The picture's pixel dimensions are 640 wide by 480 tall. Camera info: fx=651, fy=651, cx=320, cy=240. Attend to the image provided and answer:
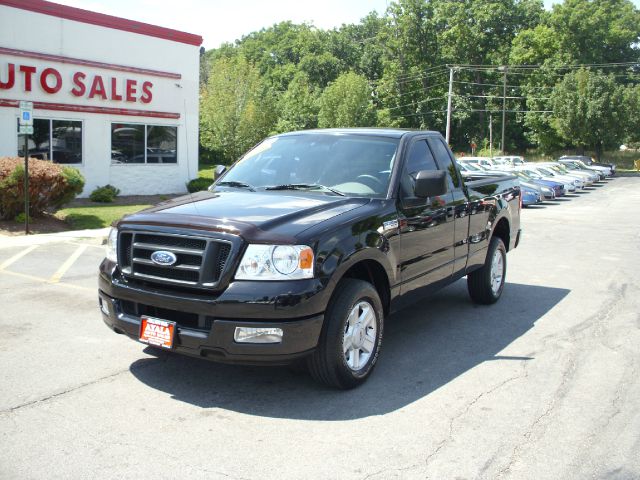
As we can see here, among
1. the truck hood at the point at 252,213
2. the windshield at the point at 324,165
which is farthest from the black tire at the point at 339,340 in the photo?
the windshield at the point at 324,165

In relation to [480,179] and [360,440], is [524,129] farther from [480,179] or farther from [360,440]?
[360,440]

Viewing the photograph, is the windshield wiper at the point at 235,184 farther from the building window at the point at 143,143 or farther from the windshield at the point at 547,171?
the windshield at the point at 547,171

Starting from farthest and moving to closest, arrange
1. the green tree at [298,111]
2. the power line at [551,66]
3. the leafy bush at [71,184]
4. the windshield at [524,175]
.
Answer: the green tree at [298,111] → the power line at [551,66] → the windshield at [524,175] → the leafy bush at [71,184]

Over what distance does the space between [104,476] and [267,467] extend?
0.87 metres

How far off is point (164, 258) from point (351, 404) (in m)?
1.64

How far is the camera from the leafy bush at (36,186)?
13641mm

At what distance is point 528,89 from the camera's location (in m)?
72.4

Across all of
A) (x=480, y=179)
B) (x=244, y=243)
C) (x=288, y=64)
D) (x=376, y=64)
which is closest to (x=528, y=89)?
(x=376, y=64)

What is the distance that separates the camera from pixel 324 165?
5.70 m

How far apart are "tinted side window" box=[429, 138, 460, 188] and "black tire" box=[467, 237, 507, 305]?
1.21 metres

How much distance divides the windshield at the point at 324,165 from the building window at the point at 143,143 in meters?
15.7

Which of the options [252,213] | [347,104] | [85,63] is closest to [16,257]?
[252,213]

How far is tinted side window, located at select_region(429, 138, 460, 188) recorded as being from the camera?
6457 mm

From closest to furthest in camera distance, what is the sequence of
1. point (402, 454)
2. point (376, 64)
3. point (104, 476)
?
point (104, 476) → point (402, 454) → point (376, 64)
